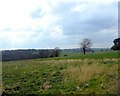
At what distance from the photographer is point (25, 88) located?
15.6m

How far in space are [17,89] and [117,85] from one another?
18.9 feet

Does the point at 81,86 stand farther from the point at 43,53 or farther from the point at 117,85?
the point at 43,53

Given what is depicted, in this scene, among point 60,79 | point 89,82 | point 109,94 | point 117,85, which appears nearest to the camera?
point 109,94

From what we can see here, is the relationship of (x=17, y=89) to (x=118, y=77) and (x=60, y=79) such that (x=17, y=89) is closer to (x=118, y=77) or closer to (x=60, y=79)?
(x=60, y=79)

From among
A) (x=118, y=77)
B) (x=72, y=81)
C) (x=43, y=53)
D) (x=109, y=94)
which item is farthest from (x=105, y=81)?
(x=43, y=53)

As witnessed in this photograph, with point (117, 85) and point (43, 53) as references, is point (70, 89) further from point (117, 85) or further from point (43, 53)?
point (43, 53)

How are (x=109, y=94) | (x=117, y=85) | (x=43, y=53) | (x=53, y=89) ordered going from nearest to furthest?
(x=109, y=94) < (x=117, y=85) < (x=53, y=89) < (x=43, y=53)

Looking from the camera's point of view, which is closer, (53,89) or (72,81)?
(53,89)

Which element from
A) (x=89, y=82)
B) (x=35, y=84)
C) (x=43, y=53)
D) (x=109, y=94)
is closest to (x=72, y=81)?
(x=89, y=82)

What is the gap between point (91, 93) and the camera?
43.1 ft

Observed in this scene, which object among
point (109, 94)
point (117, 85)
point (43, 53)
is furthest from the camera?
point (43, 53)

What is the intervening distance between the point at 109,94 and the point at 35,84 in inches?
226

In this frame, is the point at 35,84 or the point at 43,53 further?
the point at 43,53

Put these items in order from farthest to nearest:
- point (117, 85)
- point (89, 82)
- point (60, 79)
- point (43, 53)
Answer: point (43, 53)
point (60, 79)
point (89, 82)
point (117, 85)
